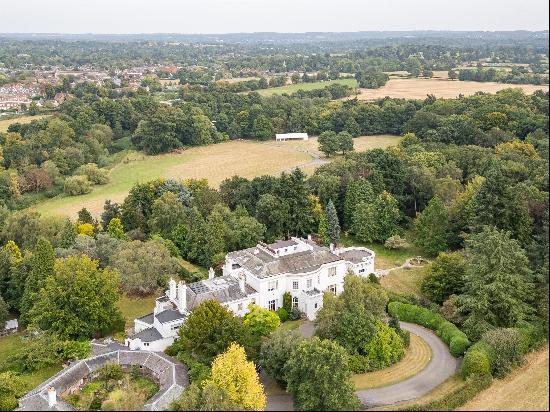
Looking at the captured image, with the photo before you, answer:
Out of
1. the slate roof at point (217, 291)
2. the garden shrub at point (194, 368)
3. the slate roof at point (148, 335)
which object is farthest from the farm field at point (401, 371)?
the slate roof at point (148, 335)

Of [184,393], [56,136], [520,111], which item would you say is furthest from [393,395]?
[56,136]

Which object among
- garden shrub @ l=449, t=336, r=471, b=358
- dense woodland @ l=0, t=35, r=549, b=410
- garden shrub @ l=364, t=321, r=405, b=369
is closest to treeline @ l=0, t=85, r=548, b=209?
dense woodland @ l=0, t=35, r=549, b=410

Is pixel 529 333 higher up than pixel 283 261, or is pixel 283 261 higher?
pixel 283 261

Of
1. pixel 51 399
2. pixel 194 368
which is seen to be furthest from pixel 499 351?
pixel 51 399

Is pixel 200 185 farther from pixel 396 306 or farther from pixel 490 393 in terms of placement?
pixel 490 393

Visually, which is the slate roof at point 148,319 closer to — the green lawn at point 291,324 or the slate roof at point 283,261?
the slate roof at point 283,261

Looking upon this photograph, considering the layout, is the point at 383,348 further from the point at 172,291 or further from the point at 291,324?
the point at 172,291
